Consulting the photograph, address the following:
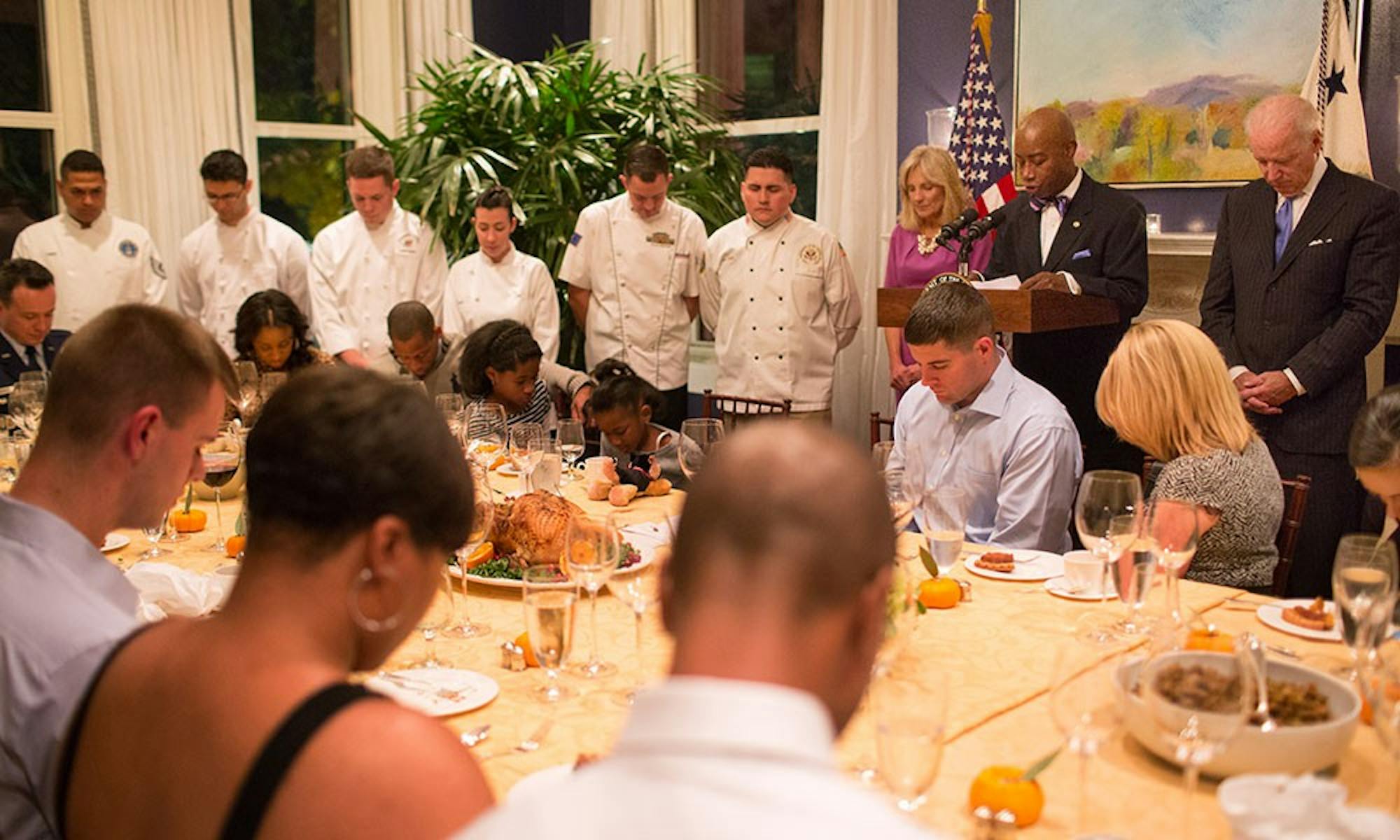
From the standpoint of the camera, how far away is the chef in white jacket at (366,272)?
231 inches

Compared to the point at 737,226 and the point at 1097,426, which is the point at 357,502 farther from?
the point at 737,226

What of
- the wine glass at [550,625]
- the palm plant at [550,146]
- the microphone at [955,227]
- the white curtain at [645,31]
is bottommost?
the wine glass at [550,625]

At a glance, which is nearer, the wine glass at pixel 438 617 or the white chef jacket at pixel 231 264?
the wine glass at pixel 438 617

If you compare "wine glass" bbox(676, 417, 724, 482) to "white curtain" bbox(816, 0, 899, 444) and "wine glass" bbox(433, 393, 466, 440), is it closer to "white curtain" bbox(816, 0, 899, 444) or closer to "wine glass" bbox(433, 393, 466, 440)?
"wine glass" bbox(433, 393, 466, 440)

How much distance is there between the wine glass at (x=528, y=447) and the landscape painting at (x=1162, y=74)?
3.08 metres

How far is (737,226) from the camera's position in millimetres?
5555

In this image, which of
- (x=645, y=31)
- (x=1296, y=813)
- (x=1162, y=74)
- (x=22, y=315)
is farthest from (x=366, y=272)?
(x=1296, y=813)

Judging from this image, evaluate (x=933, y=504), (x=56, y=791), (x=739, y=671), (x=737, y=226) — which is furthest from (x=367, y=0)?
(x=739, y=671)

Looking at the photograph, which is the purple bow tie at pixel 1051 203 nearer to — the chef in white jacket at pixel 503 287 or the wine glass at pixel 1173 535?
the chef in white jacket at pixel 503 287

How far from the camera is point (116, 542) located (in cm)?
282

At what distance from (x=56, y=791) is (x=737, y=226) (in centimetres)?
448

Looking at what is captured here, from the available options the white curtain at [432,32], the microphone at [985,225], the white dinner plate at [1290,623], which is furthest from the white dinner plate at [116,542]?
the white curtain at [432,32]

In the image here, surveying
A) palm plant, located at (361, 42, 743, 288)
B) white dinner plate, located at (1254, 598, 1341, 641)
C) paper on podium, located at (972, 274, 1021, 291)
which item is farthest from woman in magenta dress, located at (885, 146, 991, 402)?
white dinner plate, located at (1254, 598, 1341, 641)

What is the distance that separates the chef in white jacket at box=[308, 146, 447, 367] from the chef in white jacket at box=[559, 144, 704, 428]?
0.74 m
